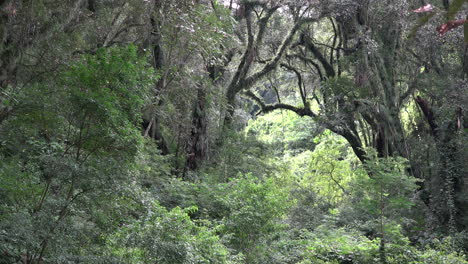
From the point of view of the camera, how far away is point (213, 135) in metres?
15.8

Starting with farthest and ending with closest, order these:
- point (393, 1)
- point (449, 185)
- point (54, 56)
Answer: point (393, 1) → point (449, 185) → point (54, 56)

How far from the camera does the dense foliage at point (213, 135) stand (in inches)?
213

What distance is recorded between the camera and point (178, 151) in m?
15.4

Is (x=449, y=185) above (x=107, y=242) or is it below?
above

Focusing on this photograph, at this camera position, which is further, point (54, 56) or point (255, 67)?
point (255, 67)

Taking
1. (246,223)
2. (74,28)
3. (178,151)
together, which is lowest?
(246,223)

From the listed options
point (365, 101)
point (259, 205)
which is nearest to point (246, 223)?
point (259, 205)

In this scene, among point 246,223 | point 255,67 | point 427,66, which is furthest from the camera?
point 255,67

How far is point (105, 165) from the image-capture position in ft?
17.7

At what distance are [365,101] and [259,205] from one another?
23.9 ft

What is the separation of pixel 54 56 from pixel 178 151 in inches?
242

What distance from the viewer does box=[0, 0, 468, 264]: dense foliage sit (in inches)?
213

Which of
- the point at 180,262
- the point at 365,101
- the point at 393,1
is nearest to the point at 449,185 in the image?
the point at 365,101

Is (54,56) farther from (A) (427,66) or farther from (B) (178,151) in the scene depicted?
(A) (427,66)
